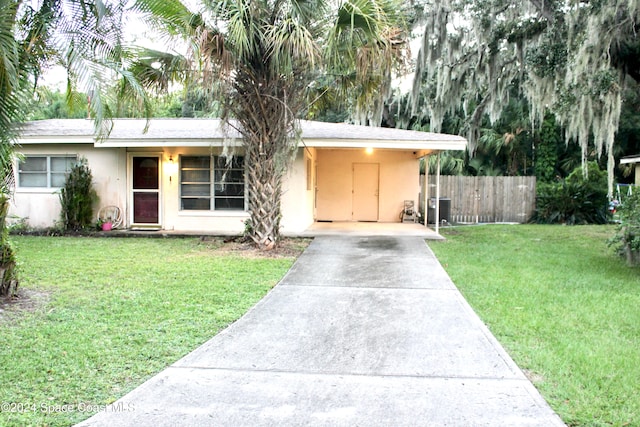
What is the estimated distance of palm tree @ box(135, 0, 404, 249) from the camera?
26.8ft

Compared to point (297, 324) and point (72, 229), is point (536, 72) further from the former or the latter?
point (72, 229)

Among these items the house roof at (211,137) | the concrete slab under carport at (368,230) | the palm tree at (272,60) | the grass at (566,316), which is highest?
the palm tree at (272,60)

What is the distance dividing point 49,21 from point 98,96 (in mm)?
1040

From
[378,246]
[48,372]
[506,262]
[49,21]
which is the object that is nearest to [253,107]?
[378,246]

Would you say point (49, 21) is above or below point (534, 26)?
below

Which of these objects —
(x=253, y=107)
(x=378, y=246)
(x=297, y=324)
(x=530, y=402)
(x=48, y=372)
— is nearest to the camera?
(x=530, y=402)

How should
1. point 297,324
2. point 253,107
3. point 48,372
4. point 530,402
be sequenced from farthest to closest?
point 253,107
point 297,324
point 48,372
point 530,402

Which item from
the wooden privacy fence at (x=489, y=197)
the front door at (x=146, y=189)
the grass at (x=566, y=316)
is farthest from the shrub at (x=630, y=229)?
the front door at (x=146, y=189)

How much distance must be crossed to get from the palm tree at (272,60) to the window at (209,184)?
2785 millimetres

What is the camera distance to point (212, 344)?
14.6 feet

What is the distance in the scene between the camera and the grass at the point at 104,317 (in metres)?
3.44

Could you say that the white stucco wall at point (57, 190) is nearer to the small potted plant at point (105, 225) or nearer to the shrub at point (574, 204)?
the small potted plant at point (105, 225)

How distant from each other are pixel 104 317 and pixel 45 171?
985 centimetres

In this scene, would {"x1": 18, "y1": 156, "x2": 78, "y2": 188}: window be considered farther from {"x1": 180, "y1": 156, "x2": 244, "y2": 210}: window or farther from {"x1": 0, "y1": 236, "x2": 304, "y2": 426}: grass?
{"x1": 0, "y1": 236, "x2": 304, "y2": 426}: grass
